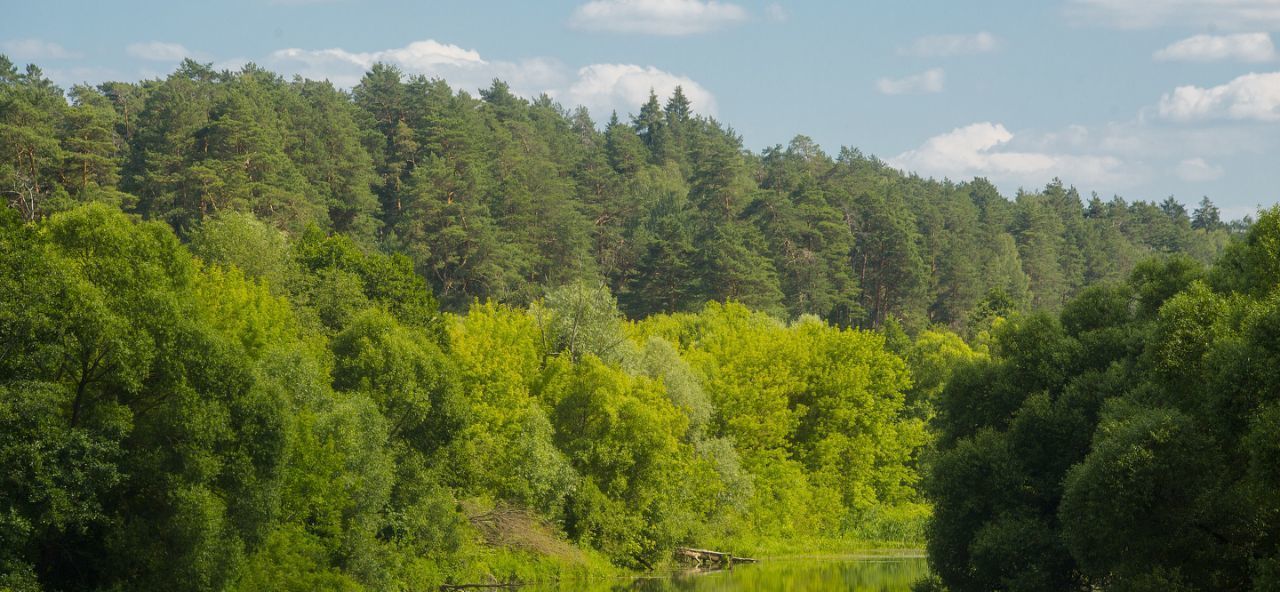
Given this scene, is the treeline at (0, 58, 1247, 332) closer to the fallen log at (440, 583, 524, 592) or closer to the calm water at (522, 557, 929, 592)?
the calm water at (522, 557, 929, 592)

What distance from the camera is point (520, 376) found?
61969mm

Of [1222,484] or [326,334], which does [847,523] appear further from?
[1222,484]

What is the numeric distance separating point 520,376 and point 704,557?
1445 centimetres

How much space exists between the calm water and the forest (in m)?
2.52

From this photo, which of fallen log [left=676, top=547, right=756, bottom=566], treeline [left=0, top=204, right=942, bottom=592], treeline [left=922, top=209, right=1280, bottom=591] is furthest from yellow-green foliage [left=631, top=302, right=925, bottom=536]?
treeline [left=922, top=209, right=1280, bottom=591]

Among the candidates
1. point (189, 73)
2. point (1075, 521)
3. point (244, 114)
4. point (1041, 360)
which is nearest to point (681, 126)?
point (189, 73)

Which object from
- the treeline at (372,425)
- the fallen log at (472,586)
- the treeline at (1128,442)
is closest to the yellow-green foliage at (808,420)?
the treeline at (372,425)

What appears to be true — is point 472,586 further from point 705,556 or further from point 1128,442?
point 1128,442

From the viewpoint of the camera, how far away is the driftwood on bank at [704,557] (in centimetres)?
6788

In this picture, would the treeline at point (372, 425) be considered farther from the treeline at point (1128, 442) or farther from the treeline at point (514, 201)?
the treeline at point (1128, 442)

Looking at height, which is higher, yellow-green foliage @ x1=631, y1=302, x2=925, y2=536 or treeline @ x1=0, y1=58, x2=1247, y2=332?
treeline @ x1=0, y1=58, x2=1247, y2=332

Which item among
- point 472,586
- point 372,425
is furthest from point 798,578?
point 372,425

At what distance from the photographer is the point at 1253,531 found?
31.9 metres

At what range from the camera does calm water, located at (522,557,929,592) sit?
191ft
